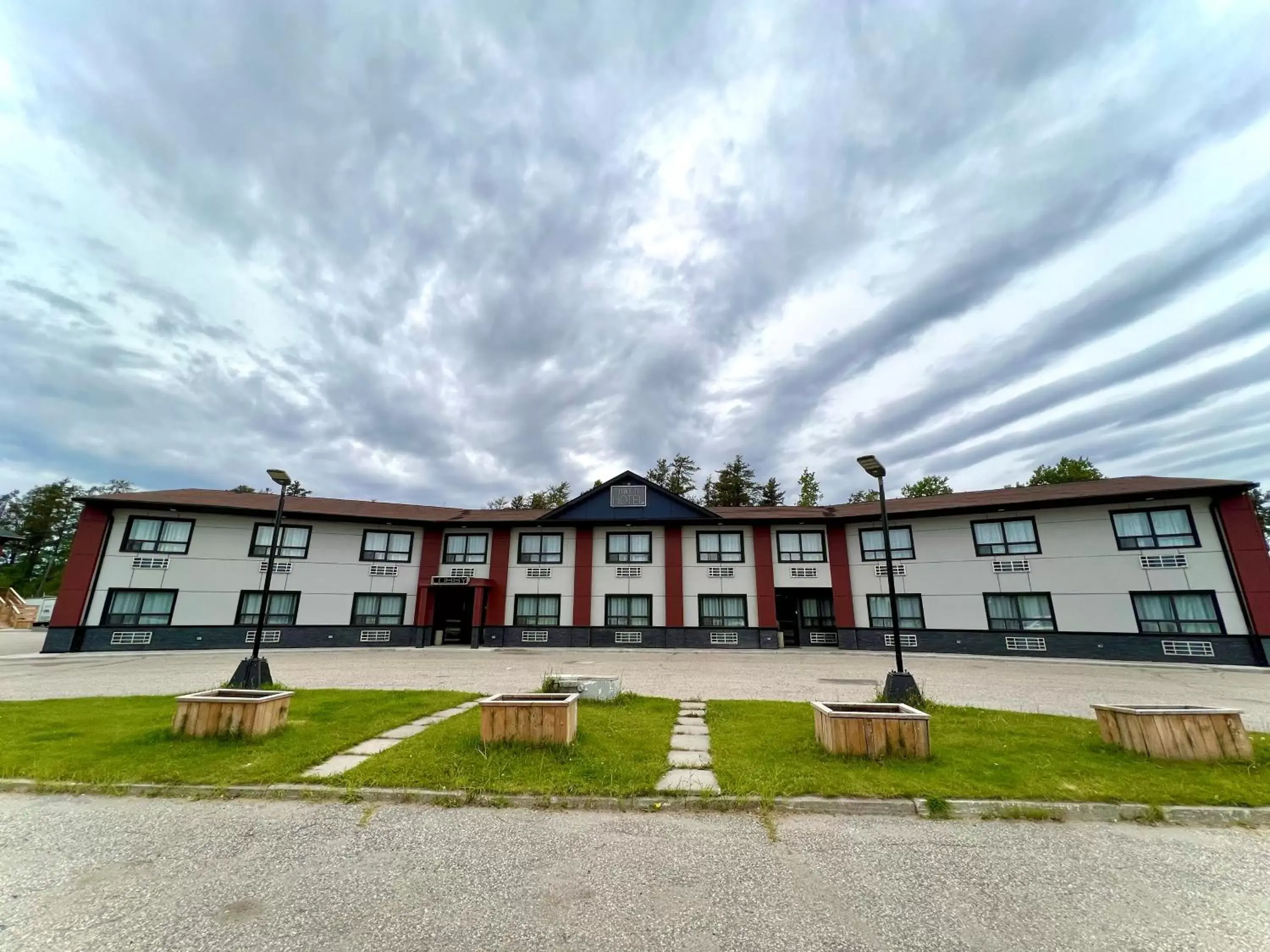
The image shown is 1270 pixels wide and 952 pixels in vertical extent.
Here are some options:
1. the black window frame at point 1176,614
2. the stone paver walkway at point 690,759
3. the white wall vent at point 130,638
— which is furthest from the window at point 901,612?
the white wall vent at point 130,638

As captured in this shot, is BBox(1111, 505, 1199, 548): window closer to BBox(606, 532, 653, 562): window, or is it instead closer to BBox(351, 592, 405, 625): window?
BBox(606, 532, 653, 562): window

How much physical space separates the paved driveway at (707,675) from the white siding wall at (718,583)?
288cm

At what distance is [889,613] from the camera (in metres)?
25.8

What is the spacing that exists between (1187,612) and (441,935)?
28.1m

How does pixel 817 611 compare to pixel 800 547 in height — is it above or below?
below

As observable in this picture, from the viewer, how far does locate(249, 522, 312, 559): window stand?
26.3 m

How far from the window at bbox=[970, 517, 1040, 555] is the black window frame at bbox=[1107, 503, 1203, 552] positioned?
2650mm

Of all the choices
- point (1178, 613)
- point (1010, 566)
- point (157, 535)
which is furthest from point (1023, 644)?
point (157, 535)

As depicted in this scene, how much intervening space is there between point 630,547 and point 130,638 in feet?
74.9

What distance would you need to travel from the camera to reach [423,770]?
654cm

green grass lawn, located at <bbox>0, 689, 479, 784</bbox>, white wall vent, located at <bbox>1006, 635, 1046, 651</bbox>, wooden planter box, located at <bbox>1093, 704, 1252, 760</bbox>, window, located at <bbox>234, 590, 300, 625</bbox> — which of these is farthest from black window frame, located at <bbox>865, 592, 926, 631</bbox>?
window, located at <bbox>234, 590, 300, 625</bbox>

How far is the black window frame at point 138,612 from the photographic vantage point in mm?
23812

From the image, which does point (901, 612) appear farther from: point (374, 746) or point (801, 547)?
point (374, 746)

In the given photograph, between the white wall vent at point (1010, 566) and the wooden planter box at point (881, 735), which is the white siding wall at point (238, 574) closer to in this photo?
the wooden planter box at point (881, 735)
